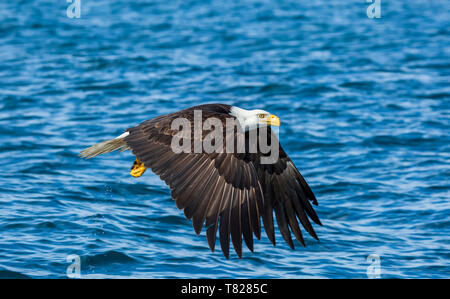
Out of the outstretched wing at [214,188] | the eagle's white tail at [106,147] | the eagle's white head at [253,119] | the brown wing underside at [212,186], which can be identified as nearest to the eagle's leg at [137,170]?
the eagle's white tail at [106,147]

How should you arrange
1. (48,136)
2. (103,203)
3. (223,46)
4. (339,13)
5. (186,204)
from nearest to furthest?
(186,204)
(103,203)
(48,136)
(223,46)
(339,13)

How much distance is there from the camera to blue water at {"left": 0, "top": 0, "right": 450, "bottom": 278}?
7500mm

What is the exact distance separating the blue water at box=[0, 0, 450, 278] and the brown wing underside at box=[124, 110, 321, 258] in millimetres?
1017

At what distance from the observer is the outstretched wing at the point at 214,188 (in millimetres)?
6027

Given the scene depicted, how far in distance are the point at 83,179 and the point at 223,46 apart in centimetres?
897

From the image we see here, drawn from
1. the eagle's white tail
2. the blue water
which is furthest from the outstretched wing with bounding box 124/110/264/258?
the blue water

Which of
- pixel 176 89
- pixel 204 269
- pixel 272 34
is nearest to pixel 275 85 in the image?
pixel 176 89

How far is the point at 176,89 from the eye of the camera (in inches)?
566

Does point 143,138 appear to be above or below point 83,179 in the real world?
above

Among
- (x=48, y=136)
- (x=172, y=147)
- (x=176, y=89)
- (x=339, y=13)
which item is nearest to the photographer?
(x=172, y=147)

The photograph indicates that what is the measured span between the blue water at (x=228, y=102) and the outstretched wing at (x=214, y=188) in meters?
1.05

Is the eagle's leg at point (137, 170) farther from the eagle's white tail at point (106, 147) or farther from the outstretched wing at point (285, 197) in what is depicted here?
the outstretched wing at point (285, 197)

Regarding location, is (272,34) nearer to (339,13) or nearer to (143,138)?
(339,13)

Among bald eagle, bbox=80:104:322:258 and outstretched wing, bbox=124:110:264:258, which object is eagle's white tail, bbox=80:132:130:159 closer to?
bald eagle, bbox=80:104:322:258
